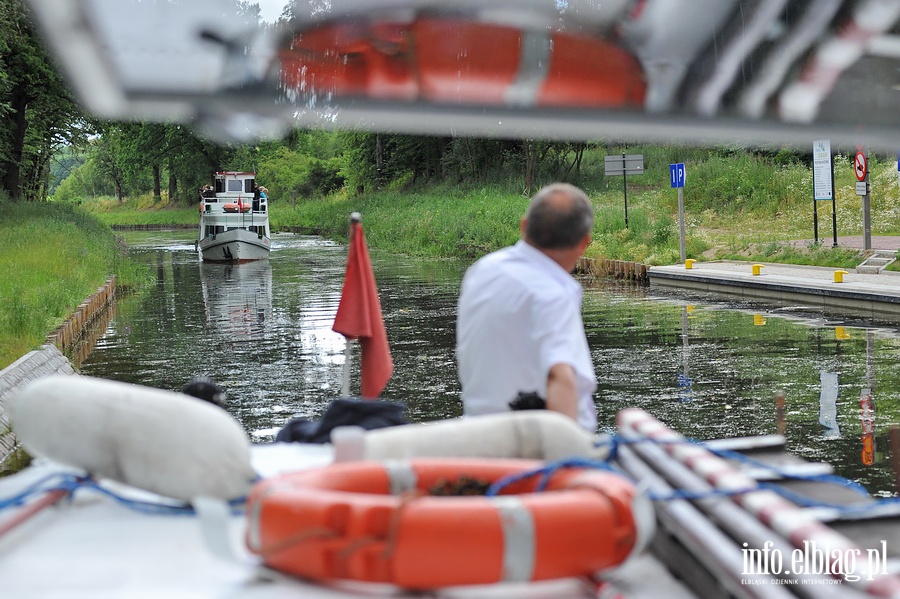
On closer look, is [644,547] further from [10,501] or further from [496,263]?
[496,263]

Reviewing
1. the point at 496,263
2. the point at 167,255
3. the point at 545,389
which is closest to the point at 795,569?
the point at 545,389

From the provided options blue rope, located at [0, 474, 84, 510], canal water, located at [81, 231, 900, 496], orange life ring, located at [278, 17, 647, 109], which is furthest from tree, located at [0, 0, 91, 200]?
orange life ring, located at [278, 17, 647, 109]

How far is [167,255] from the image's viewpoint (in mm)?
36438

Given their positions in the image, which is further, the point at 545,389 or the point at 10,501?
the point at 545,389

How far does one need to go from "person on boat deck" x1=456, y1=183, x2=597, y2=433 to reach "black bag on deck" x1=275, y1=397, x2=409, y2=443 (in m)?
0.34

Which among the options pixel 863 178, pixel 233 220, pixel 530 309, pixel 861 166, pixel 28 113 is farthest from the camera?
pixel 233 220

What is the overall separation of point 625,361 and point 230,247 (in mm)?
23379

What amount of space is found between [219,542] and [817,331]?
1175 centimetres

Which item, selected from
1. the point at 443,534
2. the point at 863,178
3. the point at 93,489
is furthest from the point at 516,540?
the point at 863,178

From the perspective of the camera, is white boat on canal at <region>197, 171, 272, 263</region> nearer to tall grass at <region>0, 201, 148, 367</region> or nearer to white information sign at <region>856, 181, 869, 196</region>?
tall grass at <region>0, 201, 148, 367</region>

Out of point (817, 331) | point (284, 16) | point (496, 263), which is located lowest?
point (817, 331)

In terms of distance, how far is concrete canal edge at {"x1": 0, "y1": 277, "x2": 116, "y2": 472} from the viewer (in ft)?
24.8

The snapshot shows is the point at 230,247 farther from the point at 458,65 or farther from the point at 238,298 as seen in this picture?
the point at 458,65

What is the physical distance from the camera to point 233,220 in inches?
1352
